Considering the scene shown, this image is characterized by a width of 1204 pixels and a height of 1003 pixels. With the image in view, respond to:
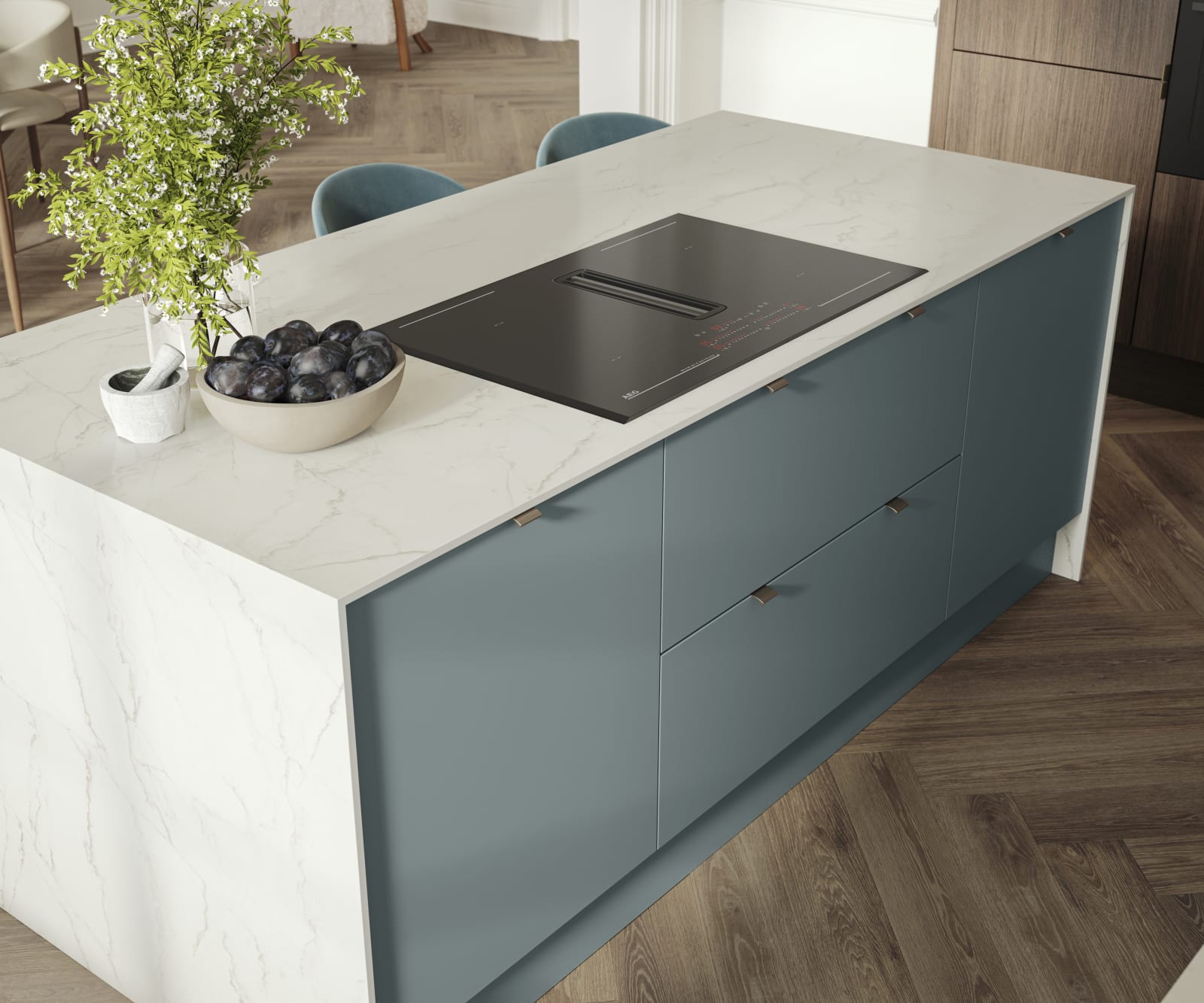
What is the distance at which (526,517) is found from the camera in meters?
1.56

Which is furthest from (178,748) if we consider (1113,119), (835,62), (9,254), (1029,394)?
(835,62)

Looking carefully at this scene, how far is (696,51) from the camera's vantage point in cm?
525

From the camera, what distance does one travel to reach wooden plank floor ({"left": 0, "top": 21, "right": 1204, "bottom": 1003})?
2045 millimetres

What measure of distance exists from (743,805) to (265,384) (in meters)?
1.17

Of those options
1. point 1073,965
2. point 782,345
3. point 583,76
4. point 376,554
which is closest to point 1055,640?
point 1073,965

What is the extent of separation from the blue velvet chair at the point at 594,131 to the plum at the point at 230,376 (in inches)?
66.8

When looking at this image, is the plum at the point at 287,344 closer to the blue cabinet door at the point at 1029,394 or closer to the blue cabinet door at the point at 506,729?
the blue cabinet door at the point at 506,729

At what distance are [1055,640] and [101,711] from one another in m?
1.94

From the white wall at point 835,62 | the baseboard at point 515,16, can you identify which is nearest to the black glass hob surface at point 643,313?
the white wall at point 835,62

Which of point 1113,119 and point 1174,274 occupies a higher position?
point 1113,119

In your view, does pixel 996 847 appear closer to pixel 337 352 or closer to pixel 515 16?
pixel 337 352

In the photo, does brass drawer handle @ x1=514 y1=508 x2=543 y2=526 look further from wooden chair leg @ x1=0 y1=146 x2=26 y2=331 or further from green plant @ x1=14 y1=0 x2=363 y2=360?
wooden chair leg @ x1=0 y1=146 x2=26 y2=331

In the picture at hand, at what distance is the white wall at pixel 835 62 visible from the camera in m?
5.07

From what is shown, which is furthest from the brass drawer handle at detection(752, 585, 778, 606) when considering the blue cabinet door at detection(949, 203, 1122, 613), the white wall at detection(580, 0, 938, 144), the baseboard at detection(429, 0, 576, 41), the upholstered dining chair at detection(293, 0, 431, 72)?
the baseboard at detection(429, 0, 576, 41)
